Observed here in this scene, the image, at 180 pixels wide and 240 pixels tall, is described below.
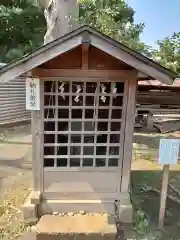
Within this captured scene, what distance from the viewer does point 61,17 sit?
6.93m

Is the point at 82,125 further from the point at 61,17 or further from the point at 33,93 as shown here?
the point at 61,17

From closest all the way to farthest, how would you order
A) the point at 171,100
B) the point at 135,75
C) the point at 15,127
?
the point at 135,75 < the point at 171,100 < the point at 15,127

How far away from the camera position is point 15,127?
11.0 meters

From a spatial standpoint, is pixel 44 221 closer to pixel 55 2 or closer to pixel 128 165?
pixel 128 165

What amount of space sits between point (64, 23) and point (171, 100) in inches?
208

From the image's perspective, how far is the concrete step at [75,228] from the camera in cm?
353

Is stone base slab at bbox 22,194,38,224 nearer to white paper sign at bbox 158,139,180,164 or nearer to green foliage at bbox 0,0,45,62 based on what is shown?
white paper sign at bbox 158,139,180,164

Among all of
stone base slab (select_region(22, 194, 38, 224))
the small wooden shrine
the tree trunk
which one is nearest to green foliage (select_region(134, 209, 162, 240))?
the small wooden shrine

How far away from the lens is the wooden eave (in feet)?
10.9

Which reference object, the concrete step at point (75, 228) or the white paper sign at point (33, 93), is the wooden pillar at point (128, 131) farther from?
the white paper sign at point (33, 93)

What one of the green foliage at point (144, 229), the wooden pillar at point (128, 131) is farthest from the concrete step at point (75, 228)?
the wooden pillar at point (128, 131)

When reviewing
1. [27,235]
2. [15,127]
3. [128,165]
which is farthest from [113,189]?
[15,127]

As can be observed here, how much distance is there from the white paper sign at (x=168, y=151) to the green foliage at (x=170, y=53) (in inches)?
274

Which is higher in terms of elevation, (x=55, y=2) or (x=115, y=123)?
(x=55, y=2)
